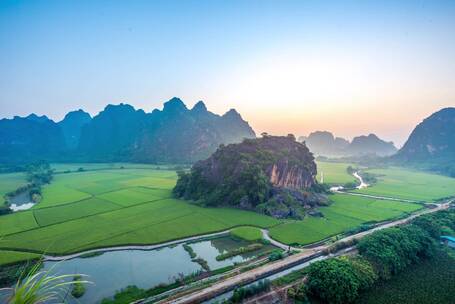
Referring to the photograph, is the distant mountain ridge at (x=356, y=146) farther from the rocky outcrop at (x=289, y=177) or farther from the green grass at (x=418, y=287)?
the green grass at (x=418, y=287)

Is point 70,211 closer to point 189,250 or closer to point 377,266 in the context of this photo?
point 189,250

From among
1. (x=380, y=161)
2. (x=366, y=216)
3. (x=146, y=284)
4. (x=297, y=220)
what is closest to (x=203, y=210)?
(x=297, y=220)

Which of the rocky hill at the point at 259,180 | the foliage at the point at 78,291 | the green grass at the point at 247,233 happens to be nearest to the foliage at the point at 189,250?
the green grass at the point at 247,233

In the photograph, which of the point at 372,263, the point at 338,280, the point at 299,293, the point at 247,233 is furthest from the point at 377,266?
the point at 247,233

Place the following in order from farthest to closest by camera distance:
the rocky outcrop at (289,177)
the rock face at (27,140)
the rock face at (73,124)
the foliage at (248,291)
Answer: the rock face at (73,124)
the rock face at (27,140)
the rocky outcrop at (289,177)
the foliage at (248,291)

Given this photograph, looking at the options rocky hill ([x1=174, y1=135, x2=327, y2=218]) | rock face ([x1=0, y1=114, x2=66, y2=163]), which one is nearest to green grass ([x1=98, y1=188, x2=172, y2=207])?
rocky hill ([x1=174, y1=135, x2=327, y2=218])

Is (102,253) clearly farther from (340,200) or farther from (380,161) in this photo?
(380,161)
